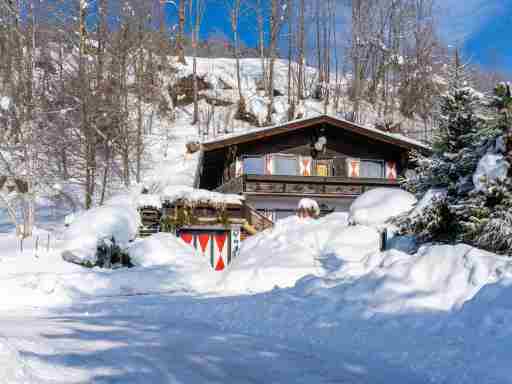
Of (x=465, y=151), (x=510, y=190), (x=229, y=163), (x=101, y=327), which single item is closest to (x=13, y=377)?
(x=101, y=327)

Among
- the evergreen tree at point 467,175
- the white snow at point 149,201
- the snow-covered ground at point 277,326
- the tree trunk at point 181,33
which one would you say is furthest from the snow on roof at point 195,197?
the tree trunk at point 181,33

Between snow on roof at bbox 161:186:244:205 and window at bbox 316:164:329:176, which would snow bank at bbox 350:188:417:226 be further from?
window at bbox 316:164:329:176

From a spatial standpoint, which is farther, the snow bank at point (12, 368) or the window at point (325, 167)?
the window at point (325, 167)

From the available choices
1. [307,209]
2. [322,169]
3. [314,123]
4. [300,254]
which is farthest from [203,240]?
[322,169]

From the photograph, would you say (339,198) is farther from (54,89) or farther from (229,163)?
(54,89)

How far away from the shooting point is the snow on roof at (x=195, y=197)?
63.3 ft

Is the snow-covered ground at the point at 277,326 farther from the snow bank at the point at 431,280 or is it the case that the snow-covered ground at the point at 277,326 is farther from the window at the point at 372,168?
the window at the point at 372,168

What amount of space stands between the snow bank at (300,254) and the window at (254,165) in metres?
8.81

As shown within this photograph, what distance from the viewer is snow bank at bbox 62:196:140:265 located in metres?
15.0

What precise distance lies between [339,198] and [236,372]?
18.9m

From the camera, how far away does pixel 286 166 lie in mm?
25578

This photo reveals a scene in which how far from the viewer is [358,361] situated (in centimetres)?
519

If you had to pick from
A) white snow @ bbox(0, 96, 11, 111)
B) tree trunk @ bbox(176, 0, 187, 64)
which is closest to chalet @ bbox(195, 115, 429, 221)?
white snow @ bbox(0, 96, 11, 111)

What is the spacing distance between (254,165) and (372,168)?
20.5ft
